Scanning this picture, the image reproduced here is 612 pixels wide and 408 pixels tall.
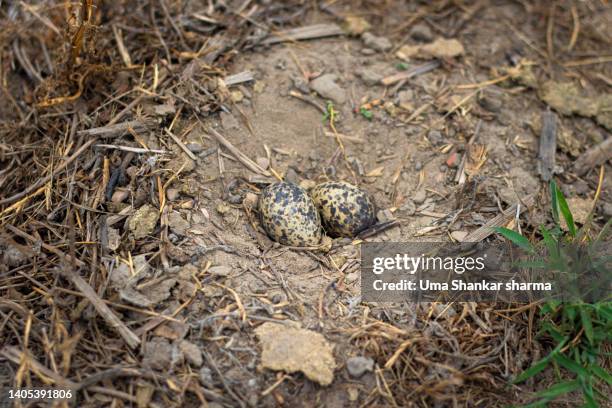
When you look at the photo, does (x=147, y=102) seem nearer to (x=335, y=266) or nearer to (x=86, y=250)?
(x=86, y=250)

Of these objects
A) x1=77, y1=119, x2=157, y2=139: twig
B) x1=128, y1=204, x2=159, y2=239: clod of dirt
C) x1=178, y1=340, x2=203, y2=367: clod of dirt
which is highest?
x1=77, y1=119, x2=157, y2=139: twig

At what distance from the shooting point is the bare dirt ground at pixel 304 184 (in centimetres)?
271

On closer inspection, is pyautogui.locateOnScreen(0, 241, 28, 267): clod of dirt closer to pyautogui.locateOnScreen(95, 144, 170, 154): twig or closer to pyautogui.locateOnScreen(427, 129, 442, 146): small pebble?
pyautogui.locateOnScreen(95, 144, 170, 154): twig

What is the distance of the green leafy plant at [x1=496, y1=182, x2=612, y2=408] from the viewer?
2.76 meters

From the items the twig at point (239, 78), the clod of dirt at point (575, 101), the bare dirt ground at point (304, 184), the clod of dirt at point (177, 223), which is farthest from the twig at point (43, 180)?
the clod of dirt at point (575, 101)

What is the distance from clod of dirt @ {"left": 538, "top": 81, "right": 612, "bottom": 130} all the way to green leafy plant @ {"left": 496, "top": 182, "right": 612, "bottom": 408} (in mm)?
1241

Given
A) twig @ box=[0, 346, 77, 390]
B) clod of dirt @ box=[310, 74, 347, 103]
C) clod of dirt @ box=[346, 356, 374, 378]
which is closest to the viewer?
twig @ box=[0, 346, 77, 390]

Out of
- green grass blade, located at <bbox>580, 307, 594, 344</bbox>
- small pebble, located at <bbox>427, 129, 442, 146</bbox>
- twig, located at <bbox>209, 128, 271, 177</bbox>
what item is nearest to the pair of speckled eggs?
twig, located at <bbox>209, 128, 271, 177</bbox>

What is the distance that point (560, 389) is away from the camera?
268 centimetres

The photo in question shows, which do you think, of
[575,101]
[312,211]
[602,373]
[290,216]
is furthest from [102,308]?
[575,101]

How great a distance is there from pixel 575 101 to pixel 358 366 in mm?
2789

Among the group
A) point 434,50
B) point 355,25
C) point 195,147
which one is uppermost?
point 355,25

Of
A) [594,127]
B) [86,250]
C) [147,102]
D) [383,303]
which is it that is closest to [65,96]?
[147,102]

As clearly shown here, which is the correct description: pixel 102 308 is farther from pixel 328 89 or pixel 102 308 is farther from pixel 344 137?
pixel 328 89
